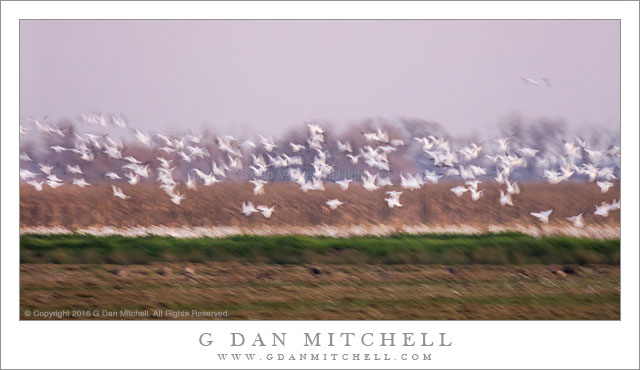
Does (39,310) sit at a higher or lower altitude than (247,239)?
lower

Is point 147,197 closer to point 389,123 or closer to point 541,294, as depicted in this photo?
point 389,123

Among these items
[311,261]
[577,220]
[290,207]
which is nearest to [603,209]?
[577,220]

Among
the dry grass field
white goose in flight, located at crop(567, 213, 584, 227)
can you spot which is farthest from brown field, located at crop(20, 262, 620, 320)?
white goose in flight, located at crop(567, 213, 584, 227)

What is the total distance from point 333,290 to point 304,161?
85 cm

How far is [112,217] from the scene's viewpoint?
5629 mm

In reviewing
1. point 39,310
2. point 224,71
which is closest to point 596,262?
point 224,71

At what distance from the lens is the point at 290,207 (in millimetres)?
5613

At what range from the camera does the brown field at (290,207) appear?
219 inches

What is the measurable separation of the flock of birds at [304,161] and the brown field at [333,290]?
0.40 metres

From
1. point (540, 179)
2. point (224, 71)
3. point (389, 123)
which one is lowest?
point (540, 179)

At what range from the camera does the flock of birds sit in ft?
18.2

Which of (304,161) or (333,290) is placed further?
(304,161)

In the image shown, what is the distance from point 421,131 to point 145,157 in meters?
1.77

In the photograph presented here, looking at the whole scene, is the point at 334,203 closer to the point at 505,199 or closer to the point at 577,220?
the point at 505,199
